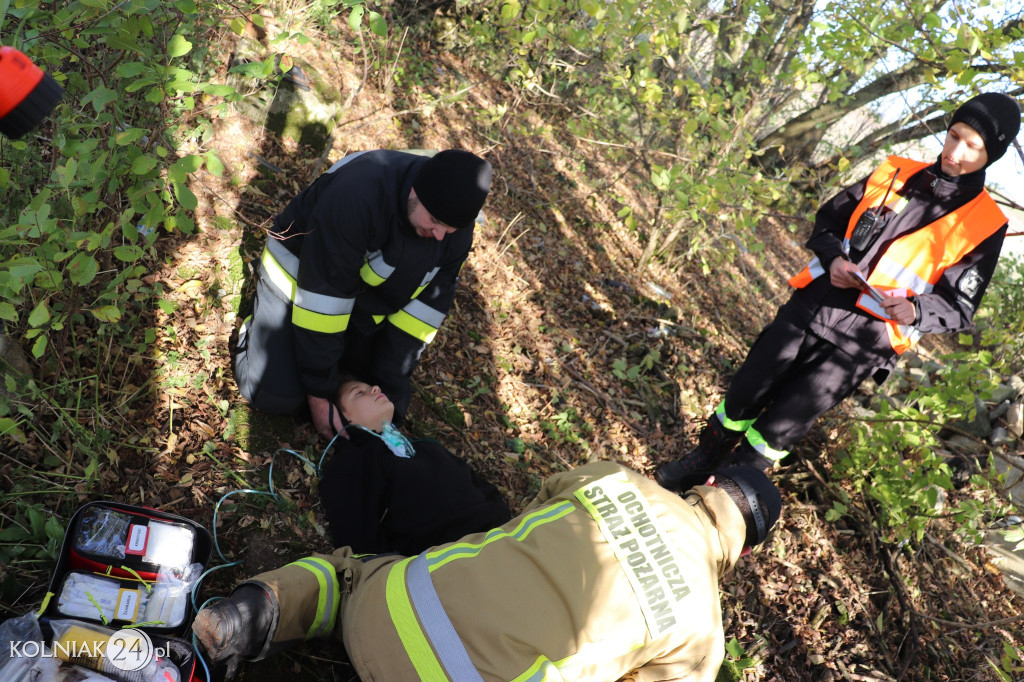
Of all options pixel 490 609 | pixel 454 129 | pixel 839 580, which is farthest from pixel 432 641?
pixel 454 129

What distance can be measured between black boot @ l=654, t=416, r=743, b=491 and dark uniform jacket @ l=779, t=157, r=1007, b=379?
0.88 metres

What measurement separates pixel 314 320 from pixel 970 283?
3.50 meters

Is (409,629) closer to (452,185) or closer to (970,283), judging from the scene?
(452,185)

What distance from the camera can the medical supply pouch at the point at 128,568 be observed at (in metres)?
2.01

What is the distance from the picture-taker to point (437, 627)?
197 cm

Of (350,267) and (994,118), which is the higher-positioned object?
(994,118)

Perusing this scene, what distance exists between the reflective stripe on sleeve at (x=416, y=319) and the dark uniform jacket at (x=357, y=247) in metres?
0.07

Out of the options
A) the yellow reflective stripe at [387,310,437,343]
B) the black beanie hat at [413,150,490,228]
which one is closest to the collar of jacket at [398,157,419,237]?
the black beanie hat at [413,150,490,228]

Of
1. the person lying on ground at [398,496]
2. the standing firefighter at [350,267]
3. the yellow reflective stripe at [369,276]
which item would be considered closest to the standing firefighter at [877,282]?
the person lying on ground at [398,496]

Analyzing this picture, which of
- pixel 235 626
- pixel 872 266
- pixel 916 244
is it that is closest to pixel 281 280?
pixel 235 626

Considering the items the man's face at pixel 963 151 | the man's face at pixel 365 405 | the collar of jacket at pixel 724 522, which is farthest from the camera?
the man's face at pixel 365 405

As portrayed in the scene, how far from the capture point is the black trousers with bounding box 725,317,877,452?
12.0 feet

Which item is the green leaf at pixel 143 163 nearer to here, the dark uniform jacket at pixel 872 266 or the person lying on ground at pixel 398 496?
the person lying on ground at pixel 398 496

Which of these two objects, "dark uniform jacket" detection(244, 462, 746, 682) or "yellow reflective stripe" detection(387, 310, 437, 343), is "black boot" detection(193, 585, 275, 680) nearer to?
"dark uniform jacket" detection(244, 462, 746, 682)
